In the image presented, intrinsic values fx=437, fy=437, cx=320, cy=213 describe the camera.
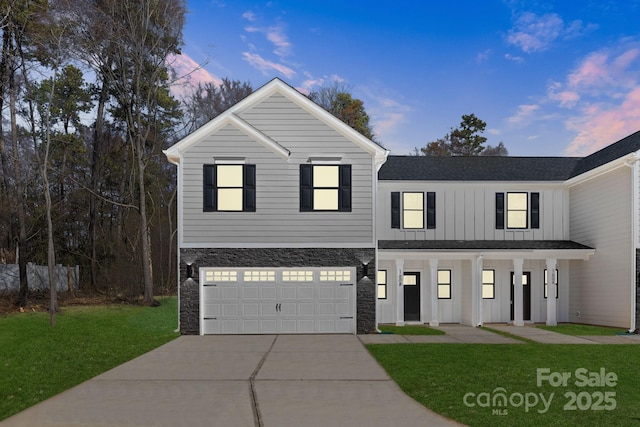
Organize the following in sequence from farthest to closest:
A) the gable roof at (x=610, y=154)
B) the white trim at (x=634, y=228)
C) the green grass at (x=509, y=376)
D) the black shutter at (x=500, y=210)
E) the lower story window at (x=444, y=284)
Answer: the black shutter at (x=500, y=210) < the lower story window at (x=444, y=284) < the gable roof at (x=610, y=154) < the white trim at (x=634, y=228) < the green grass at (x=509, y=376)

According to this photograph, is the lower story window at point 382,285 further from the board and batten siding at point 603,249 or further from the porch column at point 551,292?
the board and batten siding at point 603,249

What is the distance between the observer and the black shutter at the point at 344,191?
1452 centimetres

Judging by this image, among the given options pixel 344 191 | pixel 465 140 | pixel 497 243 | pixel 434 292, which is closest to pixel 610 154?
pixel 497 243

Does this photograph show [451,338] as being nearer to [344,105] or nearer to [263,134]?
[263,134]

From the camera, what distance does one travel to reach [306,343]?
12.6 metres

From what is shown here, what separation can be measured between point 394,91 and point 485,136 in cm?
1399

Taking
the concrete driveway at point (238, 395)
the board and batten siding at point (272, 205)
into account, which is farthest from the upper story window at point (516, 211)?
the concrete driveway at point (238, 395)

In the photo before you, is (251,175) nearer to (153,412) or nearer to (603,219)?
(153,412)

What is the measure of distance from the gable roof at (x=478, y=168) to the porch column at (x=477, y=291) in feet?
11.9

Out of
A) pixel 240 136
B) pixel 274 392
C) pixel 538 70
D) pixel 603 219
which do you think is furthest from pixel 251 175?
pixel 538 70

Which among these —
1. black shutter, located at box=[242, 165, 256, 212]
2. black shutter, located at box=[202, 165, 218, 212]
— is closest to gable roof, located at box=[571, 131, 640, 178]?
black shutter, located at box=[242, 165, 256, 212]

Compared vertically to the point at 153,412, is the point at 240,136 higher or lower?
higher

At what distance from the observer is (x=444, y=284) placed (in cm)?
1739

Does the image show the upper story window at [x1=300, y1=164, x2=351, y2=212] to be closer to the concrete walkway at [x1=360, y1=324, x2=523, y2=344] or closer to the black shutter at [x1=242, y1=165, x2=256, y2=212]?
the black shutter at [x1=242, y1=165, x2=256, y2=212]
